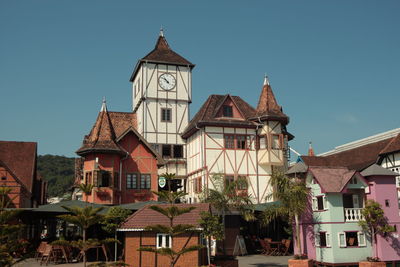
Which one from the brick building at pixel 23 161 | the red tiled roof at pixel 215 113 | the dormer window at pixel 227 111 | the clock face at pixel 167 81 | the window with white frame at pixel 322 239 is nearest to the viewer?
the window with white frame at pixel 322 239

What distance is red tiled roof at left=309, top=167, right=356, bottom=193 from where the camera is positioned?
80.1 feet

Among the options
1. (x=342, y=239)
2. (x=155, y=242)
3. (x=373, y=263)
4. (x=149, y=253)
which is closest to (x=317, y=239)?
(x=342, y=239)

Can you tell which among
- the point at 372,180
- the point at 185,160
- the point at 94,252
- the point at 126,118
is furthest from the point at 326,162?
the point at 94,252

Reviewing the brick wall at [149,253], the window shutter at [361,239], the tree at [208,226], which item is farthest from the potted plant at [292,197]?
the brick wall at [149,253]

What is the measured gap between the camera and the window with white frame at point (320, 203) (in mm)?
24578

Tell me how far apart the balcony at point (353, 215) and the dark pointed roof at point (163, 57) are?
22336mm

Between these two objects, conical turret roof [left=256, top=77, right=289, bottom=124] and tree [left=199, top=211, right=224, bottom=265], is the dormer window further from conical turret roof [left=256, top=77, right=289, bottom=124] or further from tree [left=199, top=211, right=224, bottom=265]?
tree [left=199, top=211, right=224, bottom=265]

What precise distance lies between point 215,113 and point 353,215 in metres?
14.6

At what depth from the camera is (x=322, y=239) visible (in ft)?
80.3

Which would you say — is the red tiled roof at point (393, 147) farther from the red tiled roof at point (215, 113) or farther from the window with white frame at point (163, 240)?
the window with white frame at point (163, 240)

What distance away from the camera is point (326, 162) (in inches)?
1622

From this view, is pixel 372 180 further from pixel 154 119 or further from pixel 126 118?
pixel 126 118

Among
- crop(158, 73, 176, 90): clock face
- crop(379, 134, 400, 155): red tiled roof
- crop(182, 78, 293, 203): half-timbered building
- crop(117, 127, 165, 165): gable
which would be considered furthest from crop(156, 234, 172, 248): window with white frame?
crop(158, 73, 176, 90): clock face

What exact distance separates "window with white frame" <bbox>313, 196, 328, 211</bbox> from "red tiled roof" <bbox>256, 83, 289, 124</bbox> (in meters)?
11.3
